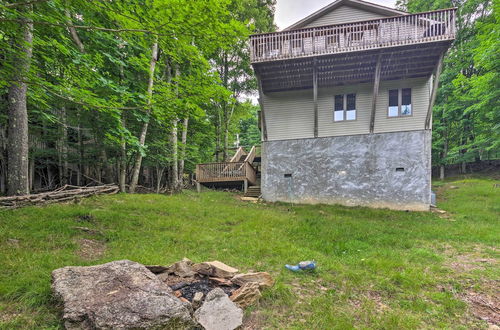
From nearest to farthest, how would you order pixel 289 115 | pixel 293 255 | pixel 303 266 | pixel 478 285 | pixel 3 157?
pixel 478 285 < pixel 303 266 < pixel 293 255 < pixel 3 157 < pixel 289 115

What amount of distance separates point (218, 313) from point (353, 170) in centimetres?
1003

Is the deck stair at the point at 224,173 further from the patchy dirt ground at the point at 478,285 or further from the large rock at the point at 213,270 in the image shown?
the large rock at the point at 213,270

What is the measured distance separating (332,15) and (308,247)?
11307 millimetres

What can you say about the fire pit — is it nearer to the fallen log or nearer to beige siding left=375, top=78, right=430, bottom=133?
the fallen log

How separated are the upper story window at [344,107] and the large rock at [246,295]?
10.3 meters

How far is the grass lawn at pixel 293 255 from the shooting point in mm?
2977

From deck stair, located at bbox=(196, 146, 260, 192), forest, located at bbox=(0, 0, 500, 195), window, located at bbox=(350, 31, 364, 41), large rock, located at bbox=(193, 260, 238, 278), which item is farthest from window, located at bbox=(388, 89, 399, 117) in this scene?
large rock, located at bbox=(193, 260, 238, 278)

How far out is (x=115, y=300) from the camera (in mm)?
2541

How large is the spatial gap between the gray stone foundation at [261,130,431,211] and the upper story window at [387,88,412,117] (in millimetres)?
1096

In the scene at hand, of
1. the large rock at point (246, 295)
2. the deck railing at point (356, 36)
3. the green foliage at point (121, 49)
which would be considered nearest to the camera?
the large rock at point (246, 295)

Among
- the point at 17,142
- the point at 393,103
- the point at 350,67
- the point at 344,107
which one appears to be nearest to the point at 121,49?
the point at 17,142

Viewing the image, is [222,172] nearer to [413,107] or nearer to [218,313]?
[413,107]

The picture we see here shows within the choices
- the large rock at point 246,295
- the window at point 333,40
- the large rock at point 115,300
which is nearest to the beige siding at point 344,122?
the window at point 333,40

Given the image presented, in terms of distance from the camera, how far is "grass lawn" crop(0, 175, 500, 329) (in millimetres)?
2977
